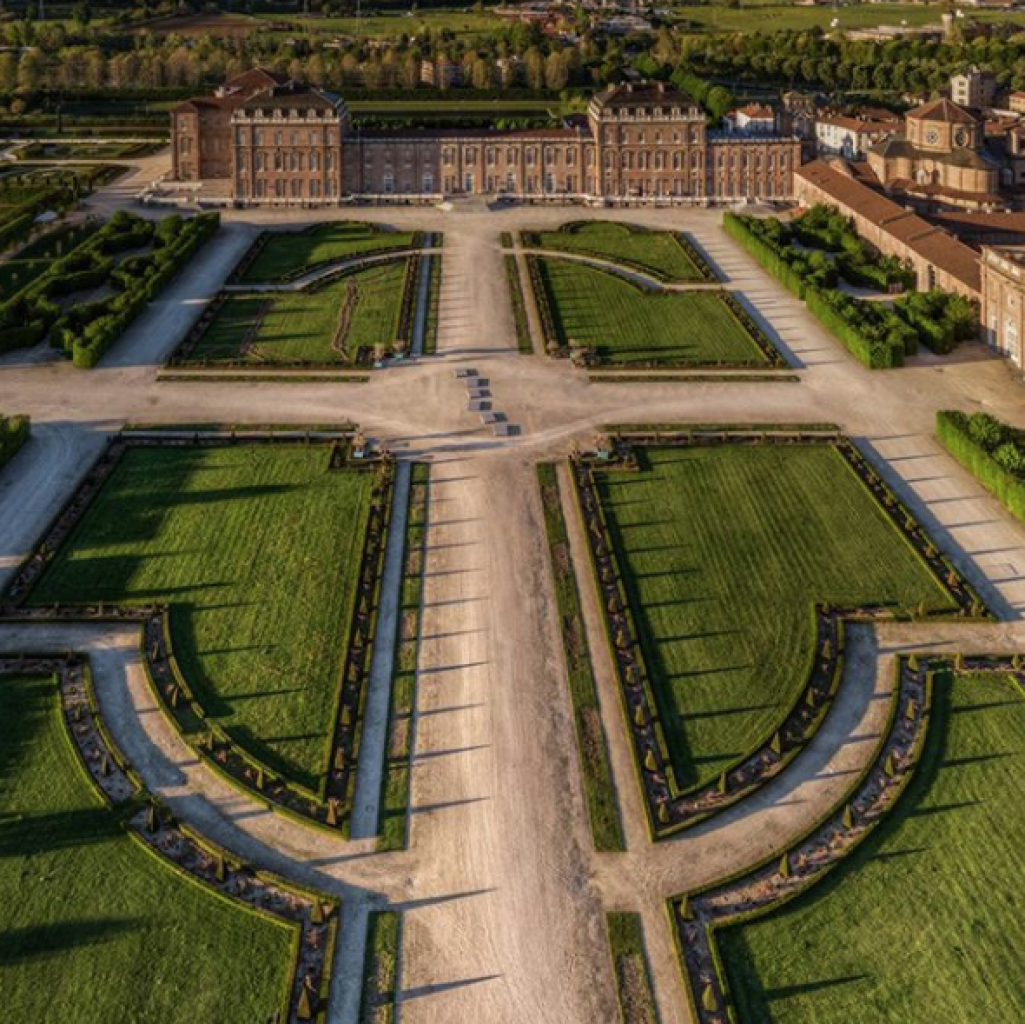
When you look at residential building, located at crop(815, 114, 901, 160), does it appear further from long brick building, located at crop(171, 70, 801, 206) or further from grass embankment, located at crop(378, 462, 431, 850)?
grass embankment, located at crop(378, 462, 431, 850)

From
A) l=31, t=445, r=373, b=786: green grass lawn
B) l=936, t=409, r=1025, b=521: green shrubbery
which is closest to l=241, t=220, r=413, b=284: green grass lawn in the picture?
l=31, t=445, r=373, b=786: green grass lawn

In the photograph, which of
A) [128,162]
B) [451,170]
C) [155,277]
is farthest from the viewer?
[128,162]

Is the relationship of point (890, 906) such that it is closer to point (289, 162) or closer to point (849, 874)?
point (849, 874)

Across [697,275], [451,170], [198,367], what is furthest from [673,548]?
[451,170]

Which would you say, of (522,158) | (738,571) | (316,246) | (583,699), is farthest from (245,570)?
(522,158)

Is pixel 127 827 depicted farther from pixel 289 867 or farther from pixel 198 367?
pixel 198 367

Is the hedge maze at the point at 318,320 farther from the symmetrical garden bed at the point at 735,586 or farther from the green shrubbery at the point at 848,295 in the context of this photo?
the green shrubbery at the point at 848,295
